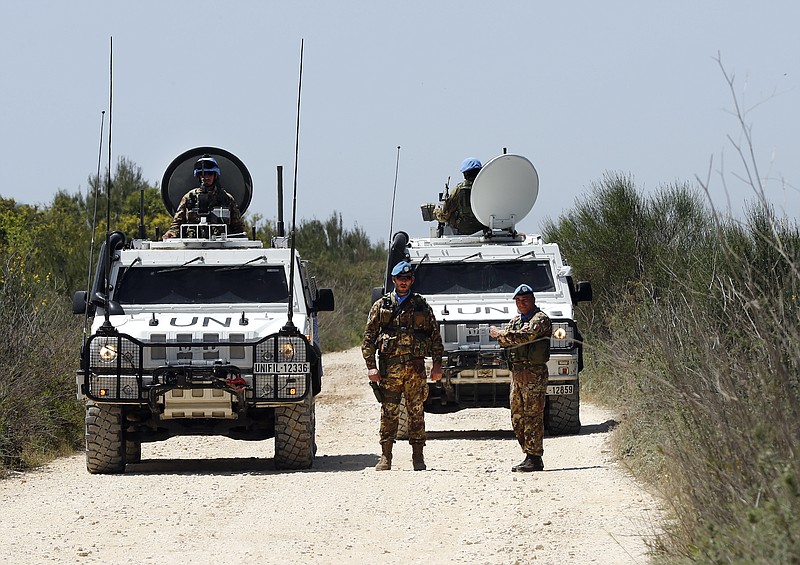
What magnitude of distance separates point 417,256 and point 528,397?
13.2ft

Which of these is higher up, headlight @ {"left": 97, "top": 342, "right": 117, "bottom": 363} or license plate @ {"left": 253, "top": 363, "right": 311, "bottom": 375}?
headlight @ {"left": 97, "top": 342, "right": 117, "bottom": 363}

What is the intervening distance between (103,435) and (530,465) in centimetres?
357

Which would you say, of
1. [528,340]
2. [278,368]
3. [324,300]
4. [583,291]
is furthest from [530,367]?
[583,291]

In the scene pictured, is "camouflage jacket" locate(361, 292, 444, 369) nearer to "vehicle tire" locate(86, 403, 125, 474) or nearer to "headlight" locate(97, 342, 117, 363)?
"headlight" locate(97, 342, 117, 363)

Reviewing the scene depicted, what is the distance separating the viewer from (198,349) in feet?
37.0

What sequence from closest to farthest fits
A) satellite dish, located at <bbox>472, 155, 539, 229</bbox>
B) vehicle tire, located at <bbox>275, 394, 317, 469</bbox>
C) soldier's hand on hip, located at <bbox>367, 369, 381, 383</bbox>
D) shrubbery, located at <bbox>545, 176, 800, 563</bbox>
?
shrubbery, located at <bbox>545, 176, 800, 563</bbox>
soldier's hand on hip, located at <bbox>367, 369, 381, 383</bbox>
vehicle tire, located at <bbox>275, 394, 317, 469</bbox>
satellite dish, located at <bbox>472, 155, 539, 229</bbox>

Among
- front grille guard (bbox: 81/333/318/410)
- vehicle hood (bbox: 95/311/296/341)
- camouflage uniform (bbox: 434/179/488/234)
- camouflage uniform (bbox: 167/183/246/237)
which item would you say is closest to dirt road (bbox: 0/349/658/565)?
front grille guard (bbox: 81/333/318/410)

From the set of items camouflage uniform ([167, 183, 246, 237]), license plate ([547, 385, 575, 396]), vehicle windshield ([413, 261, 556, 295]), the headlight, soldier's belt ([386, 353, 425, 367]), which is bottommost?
license plate ([547, 385, 575, 396])

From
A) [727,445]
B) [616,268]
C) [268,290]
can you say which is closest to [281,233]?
[268,290]

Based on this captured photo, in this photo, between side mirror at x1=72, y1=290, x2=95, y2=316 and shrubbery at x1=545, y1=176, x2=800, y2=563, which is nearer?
shrubbery at x1=545, y1=176, x2=800, y2=563

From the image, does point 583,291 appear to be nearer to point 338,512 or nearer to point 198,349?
point 198,349

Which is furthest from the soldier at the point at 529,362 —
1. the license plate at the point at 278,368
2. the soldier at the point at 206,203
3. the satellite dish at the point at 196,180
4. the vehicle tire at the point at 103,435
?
the satellite dish at the point at 196,180

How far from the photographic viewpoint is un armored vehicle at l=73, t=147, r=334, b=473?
36.5 ft

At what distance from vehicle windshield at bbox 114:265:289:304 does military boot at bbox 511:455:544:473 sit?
8.98ft
